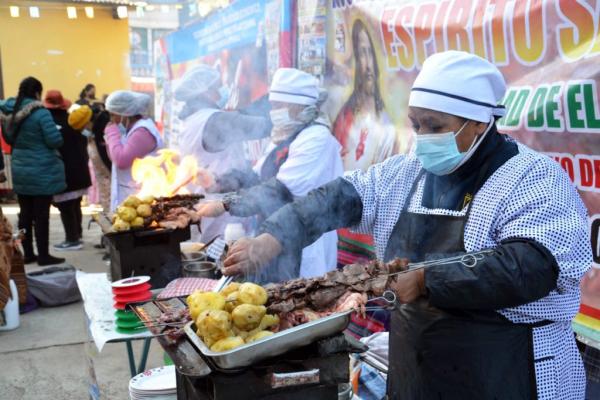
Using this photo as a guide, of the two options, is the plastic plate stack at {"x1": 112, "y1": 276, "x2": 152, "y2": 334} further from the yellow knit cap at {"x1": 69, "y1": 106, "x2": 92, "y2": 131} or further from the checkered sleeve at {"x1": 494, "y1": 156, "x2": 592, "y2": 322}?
the yellow knit cap at {"x1": 69, "y1": 106, "x2": 92, "y2": 131}

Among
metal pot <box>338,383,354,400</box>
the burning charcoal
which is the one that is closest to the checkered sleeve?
the burning charcoal

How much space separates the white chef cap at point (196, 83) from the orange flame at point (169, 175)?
65 cm

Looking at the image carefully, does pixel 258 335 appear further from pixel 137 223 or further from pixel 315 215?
pixel 137 223

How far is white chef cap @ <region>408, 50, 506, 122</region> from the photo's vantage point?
2156mm

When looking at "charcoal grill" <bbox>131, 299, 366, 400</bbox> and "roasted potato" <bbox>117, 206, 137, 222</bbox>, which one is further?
"roasted potato" <bbox>117, 206, 137, 222</bbox>

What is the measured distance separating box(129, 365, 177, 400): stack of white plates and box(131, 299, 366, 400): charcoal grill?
875mm

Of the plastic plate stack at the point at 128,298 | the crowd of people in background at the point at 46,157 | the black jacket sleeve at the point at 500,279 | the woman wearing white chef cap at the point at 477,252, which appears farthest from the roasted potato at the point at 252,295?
the crowd of people in background at the point at 46,157

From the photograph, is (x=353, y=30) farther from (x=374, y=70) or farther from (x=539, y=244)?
(x=539, y=244)

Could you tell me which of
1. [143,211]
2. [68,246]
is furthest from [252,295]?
[68,246]

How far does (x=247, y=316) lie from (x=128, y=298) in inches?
70.0

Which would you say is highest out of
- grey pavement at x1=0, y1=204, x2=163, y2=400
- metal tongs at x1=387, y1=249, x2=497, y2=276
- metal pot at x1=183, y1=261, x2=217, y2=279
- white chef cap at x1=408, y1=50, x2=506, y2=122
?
white chef cap at x1=408, y1=50, x2=506, y2=122

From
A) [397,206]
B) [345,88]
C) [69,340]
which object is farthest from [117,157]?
[397,206]

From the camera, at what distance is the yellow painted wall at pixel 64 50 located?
704 inches

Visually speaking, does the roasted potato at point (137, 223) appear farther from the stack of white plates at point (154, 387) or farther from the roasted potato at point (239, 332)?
the roasted potato at point (239, 332)
